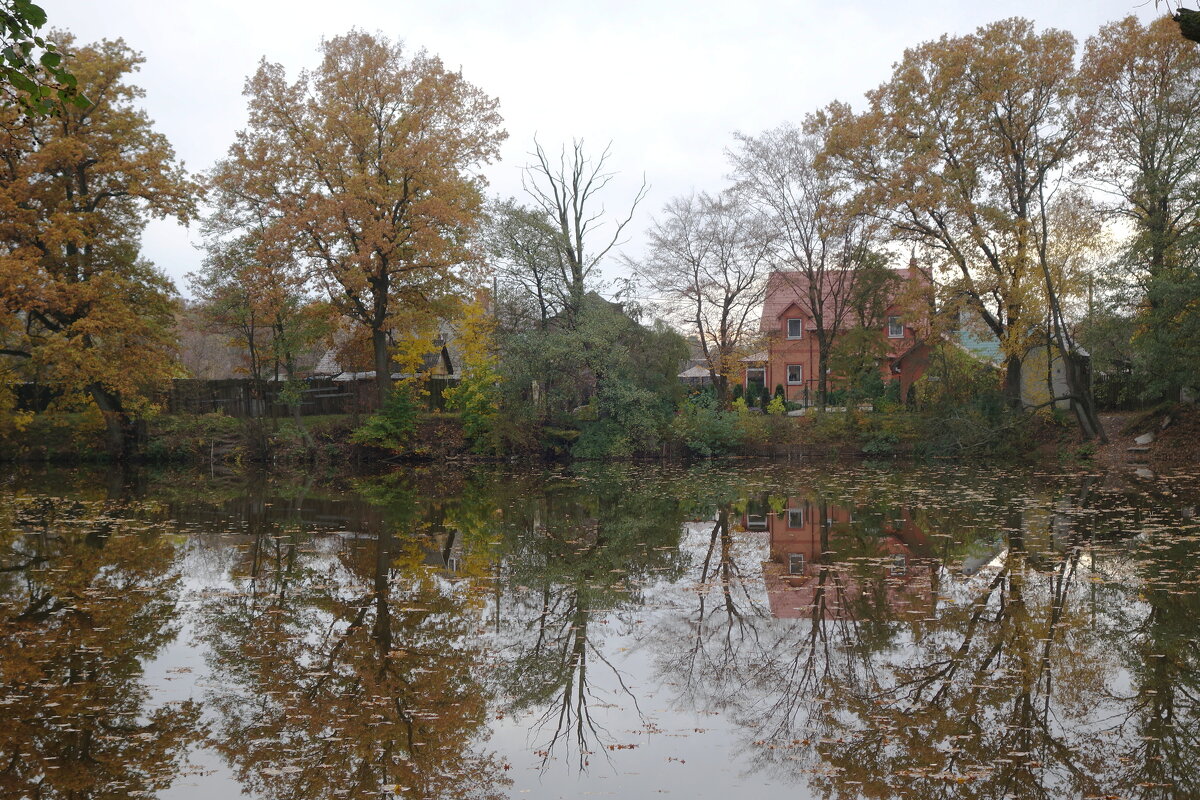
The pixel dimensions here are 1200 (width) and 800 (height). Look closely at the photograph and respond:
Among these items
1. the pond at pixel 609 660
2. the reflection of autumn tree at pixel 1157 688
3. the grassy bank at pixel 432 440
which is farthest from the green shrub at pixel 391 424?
the reflection of autumn tree at pixel 1157 688

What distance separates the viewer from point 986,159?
2888 centimetres

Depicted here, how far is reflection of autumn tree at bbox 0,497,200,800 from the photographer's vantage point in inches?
199

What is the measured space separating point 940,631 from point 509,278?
26.6 metres

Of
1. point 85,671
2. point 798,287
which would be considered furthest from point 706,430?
point 85,671

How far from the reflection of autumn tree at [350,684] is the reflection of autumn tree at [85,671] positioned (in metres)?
0.49

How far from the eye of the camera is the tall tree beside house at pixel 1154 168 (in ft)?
75.0

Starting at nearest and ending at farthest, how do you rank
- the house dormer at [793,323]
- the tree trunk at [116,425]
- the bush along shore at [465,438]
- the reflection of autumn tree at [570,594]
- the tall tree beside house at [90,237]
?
the reflection of autumn tree at [570,594] → the tall tree beside house at [90,237] → the tree trunk at [116,425] → the bush along shore at [465,438] → the house dormer at [793,323]

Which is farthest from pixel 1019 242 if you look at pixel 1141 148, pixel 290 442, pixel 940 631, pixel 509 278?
pixel 290 442

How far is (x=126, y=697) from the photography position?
6.32 metres

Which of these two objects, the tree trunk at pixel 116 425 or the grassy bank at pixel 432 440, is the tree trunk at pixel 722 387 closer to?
the grassy bank at pixel 432 440

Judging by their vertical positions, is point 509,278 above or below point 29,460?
above

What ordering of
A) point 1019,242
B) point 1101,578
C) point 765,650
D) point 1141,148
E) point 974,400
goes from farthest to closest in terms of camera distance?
point 974,400
point 1019,242
point 1141,148
point 1101,578
point 765,650

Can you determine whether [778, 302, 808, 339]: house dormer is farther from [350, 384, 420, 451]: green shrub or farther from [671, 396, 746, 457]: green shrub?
[350, 384, 420, 451]: green shrub

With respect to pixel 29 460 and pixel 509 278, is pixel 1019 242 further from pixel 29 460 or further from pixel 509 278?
pixel 29 460
